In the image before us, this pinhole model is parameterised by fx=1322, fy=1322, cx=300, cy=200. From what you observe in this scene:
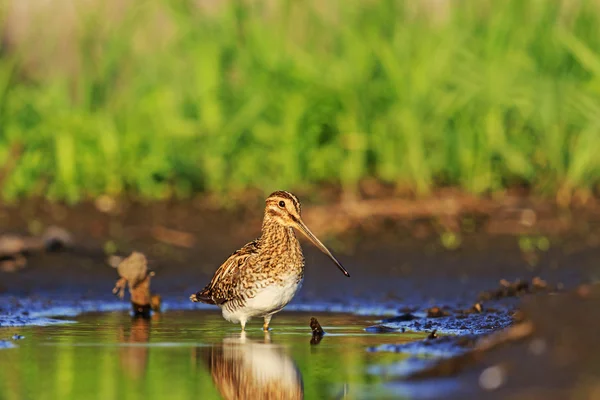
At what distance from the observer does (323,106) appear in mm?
10953

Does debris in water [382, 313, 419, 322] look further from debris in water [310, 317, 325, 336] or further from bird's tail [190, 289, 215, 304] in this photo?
bird's tail [190, 289, 215, 304]

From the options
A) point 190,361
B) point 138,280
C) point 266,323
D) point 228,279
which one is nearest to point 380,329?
point 266,323

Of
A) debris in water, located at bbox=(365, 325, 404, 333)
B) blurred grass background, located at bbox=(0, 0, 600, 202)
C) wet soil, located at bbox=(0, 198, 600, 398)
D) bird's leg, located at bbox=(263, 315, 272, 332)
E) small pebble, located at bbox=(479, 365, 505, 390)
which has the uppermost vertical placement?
blurred grass background, located at bbox=(0, 0, 600, 202)

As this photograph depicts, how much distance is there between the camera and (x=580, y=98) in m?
10.2

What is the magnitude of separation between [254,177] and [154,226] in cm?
93

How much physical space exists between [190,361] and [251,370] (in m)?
0.33

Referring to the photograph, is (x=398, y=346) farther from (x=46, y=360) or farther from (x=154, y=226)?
(x=154, y=226)

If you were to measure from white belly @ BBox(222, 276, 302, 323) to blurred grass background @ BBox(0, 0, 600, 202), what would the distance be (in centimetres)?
299

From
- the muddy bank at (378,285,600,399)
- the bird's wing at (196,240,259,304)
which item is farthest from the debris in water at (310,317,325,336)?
the muddy bank at (378,285,600,399)

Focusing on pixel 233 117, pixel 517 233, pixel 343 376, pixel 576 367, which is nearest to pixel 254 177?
pixel 233 117

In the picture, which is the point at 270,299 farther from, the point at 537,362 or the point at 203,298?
the point at 537,362

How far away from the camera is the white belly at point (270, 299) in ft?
25.4

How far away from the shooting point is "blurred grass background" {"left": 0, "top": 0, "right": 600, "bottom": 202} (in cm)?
1060

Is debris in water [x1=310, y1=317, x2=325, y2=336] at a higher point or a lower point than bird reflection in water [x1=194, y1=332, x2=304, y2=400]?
higher
